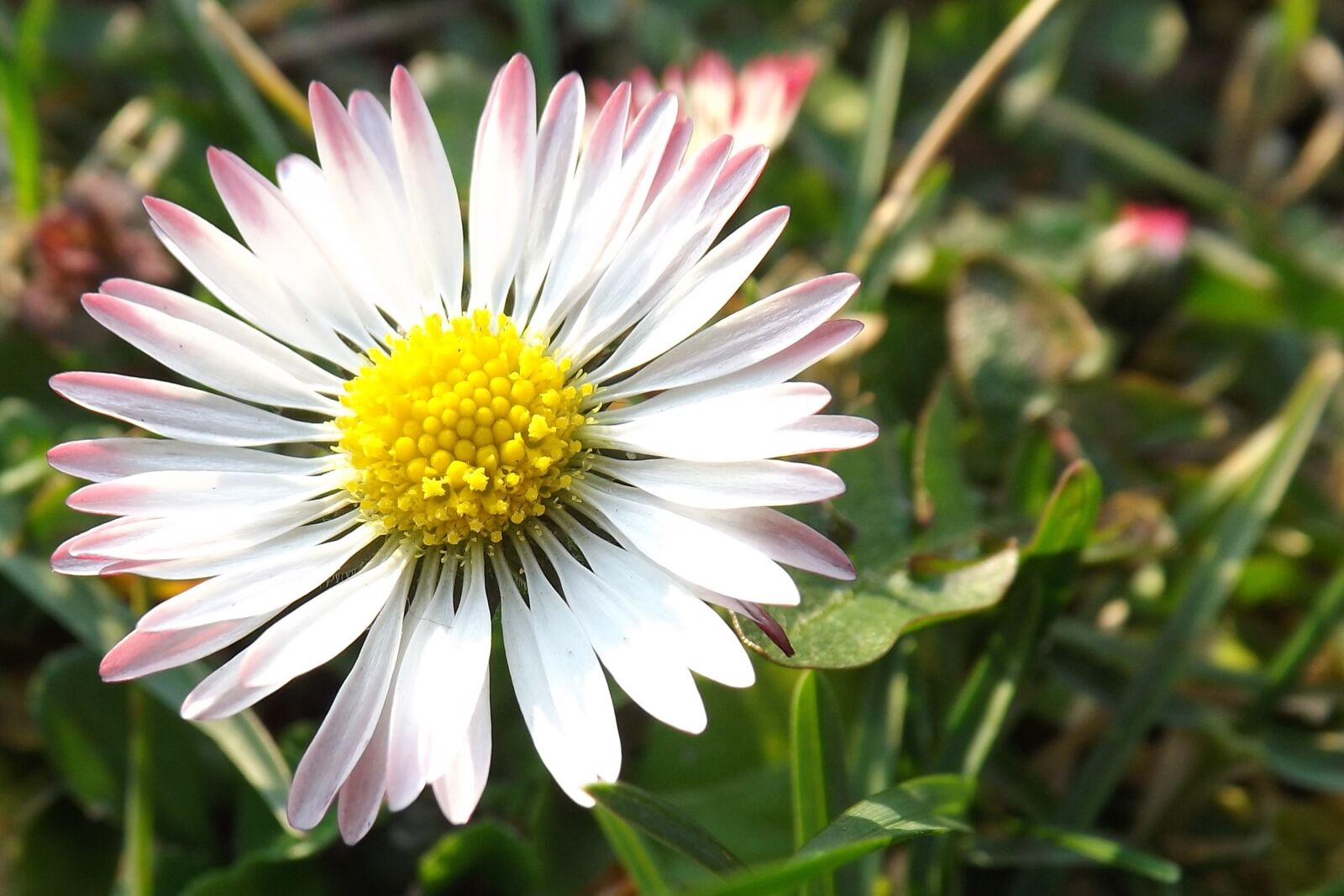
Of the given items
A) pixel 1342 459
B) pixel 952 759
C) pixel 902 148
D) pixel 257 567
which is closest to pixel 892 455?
pixel 952 759

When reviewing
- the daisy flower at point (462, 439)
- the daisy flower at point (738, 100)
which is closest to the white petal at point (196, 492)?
the daisy flower at point (462, 439)

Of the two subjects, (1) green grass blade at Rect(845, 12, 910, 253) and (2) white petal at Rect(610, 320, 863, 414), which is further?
(1) green grass blade at Rect(845, 12, 910, 253)

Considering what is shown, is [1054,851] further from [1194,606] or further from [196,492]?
[196,492]

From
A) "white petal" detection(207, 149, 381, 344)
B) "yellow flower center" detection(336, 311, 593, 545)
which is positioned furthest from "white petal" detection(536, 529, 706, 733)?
"white petal" detection(207, 149, 381, 344)

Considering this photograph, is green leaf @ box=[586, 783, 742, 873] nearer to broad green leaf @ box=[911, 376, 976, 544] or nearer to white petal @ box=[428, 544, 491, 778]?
white petal @ box=[428, 544, 491, 778]

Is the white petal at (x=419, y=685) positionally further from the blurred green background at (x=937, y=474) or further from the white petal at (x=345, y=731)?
the blurred green background at (x=937, y=474)

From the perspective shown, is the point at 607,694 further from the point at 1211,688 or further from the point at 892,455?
the point at 1211,688
